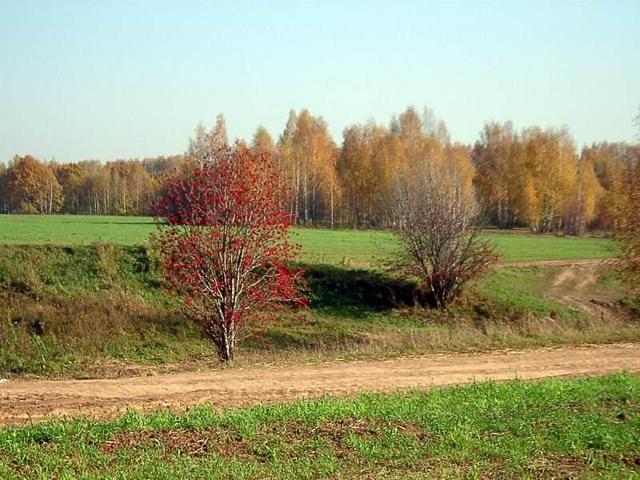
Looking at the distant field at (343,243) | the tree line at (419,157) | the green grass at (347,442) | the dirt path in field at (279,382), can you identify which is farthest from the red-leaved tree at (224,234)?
the tree line at (419,157)

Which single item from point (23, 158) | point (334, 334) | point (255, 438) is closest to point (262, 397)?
point (255, 438)

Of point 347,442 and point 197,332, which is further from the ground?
point 347,442

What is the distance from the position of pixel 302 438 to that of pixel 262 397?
139 inches

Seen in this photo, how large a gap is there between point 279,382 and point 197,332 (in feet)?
53.1

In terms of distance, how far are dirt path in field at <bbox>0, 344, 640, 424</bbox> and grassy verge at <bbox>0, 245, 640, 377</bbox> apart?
160 cm

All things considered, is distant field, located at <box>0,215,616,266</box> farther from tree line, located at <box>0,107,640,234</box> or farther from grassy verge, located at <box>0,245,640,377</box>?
tree line, located at <box>0,107,640,234</box>

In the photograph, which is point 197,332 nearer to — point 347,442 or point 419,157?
point 347,442

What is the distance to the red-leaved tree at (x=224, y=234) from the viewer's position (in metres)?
20.6

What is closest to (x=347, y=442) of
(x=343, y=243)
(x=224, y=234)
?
(x=224, y=234)

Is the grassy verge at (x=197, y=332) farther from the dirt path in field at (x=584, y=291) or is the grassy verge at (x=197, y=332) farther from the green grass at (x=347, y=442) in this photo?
the green grass at (x=347, y=442)

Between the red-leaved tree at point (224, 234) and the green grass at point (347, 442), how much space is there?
1097 centimetres

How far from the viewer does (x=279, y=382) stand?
522 inches

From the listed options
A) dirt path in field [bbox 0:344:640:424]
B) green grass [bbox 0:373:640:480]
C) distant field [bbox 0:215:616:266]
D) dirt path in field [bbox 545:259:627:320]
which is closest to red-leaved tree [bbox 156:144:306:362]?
dirt path in field [bbox 0:344:640:424]

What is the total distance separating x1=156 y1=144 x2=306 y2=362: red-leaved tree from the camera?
20594 millimetres
